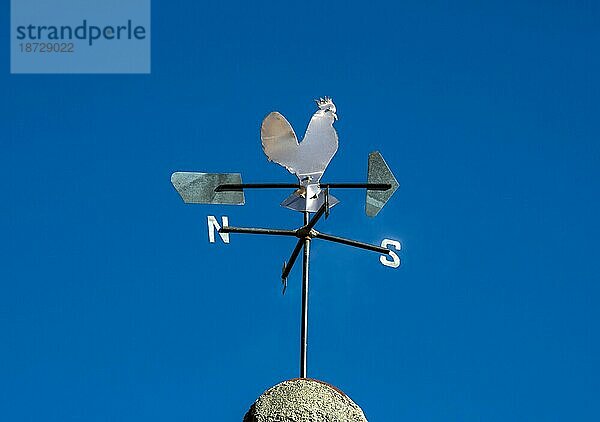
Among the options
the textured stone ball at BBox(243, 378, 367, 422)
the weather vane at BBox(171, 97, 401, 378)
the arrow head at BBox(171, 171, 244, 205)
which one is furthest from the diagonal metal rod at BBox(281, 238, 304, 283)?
A: the textured stone ball at BBox(243, 378, 367, 422)

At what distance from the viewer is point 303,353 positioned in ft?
13.3

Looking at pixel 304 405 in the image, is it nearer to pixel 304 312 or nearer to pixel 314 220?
pixel 304 312

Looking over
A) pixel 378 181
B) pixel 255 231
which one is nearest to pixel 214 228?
pixel 255 231

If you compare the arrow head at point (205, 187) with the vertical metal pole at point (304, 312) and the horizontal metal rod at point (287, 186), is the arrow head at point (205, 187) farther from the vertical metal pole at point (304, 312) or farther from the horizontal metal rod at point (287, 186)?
the vertical metal pole at point (304, 312)

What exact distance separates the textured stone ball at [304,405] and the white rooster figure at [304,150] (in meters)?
1.31

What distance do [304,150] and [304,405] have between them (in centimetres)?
175

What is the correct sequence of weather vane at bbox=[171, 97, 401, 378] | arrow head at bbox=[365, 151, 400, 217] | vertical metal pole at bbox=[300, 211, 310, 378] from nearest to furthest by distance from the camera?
vertical metal pole at bbox=[300, 211, 310, 378]
weather vane at bbox=[171, 97, 401, 378]
arrow head at bbox=[365, 151, 400, 217]

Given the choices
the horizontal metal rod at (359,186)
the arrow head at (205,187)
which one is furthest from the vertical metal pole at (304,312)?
the arrow head at (205,187)

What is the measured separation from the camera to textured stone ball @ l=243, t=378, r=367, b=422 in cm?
344

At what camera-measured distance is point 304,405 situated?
3.46 m

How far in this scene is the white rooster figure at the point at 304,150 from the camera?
15.5 ft

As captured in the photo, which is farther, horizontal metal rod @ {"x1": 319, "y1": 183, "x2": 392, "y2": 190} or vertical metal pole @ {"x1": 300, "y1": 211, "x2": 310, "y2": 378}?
horizontal metal rod @ {"x1": 319, "y1": 183, "x2": 392, "y2": 190}

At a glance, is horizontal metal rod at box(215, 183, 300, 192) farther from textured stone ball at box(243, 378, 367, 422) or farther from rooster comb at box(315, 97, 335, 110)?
textured stone ball at box(243, 378, 367, 422)

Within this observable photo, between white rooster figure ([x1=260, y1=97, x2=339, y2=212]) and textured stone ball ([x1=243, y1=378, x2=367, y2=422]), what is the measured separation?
1.31m
